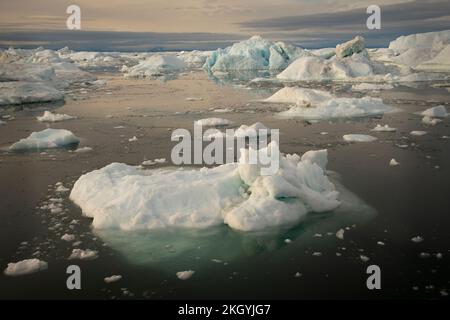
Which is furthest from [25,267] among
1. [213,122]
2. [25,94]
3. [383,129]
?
[25,94]

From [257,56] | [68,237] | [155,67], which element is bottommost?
[68,237]

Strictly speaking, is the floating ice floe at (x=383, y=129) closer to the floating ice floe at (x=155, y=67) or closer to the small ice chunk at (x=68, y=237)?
the small ice chunk at (x=68, y=237)

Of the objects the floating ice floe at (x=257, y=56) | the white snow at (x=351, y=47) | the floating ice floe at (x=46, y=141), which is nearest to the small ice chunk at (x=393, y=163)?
the floating ice floe at (x=46, y=141)

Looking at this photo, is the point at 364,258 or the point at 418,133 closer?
the point at 364,258

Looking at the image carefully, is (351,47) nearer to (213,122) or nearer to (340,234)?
(213,122)

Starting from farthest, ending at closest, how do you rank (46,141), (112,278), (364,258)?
1. (46,141)
2. (364,258)
3. (112,278)
